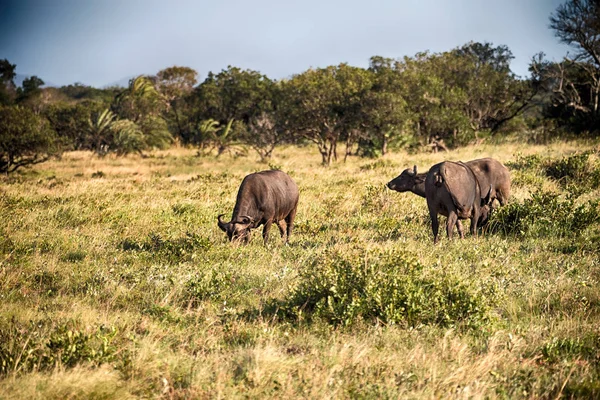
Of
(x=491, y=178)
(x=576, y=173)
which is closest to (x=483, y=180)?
(x=491, y=178)

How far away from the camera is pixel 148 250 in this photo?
9.51m

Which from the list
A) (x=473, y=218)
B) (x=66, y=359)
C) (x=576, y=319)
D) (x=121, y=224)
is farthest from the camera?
(x=121, y=224)

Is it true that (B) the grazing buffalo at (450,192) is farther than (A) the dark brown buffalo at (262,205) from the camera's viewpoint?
Yes

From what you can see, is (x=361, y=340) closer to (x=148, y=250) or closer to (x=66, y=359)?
(x=66, y=359)

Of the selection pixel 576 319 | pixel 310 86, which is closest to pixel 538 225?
pixel 576 319

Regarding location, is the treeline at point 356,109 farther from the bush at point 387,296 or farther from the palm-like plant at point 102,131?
the bush at point 387,296

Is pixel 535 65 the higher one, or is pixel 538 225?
pixel 535 65

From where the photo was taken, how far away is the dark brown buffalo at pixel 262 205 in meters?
10.0

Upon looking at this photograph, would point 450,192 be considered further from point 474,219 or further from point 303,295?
point 303,295

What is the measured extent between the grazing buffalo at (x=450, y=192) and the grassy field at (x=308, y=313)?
57cm

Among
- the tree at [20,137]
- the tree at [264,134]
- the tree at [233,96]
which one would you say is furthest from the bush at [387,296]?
the tree at [233,96]

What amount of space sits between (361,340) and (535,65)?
32.1m

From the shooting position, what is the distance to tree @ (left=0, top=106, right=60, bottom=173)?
2539 cm

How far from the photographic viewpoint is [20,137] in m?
25.6
